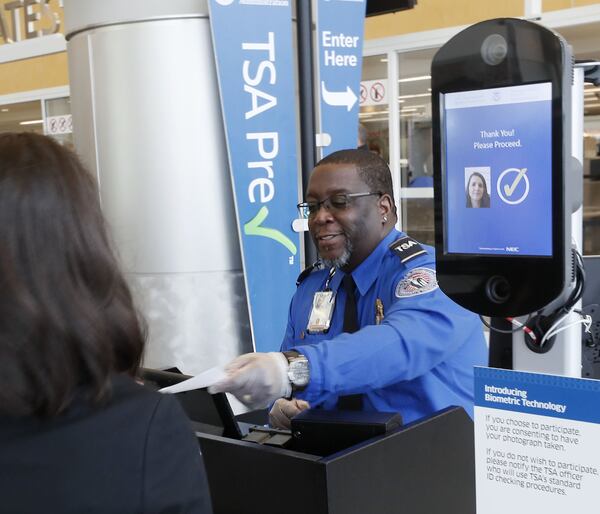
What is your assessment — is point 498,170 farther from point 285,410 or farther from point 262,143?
point 262,143

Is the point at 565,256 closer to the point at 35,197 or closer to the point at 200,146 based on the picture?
the point at 35,197

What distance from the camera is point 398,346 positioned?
68.6 inches

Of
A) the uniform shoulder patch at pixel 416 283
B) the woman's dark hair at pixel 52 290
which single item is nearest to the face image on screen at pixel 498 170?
the woman's dark hair at pixel 52 290

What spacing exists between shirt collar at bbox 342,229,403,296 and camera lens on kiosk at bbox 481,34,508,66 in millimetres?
1044

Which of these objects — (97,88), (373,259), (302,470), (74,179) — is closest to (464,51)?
(74,179)

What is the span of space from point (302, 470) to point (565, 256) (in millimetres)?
521

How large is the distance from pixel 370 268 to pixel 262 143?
178 centimetres

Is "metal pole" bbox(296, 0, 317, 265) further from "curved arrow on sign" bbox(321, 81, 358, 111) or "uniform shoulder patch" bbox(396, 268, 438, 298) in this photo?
"uniform shoulder patch" bbox(396, 268, 438, 298)

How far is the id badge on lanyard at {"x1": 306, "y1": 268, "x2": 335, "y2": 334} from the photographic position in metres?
2.13

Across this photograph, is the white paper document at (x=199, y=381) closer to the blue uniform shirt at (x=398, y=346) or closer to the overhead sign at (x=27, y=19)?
the blue uniform shirt at (x=398, y=346)

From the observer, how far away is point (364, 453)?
1.29 m

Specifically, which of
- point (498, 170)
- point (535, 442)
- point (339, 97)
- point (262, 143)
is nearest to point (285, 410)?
point (535, 442)

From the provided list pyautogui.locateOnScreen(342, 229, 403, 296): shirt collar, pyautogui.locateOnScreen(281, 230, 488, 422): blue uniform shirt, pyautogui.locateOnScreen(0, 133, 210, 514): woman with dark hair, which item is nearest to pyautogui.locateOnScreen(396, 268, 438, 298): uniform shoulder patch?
pyautogui.locateOnScreen(281, 230, 488, 422): blue uniform shirt

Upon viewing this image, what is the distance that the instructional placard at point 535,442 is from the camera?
1.11 metres
